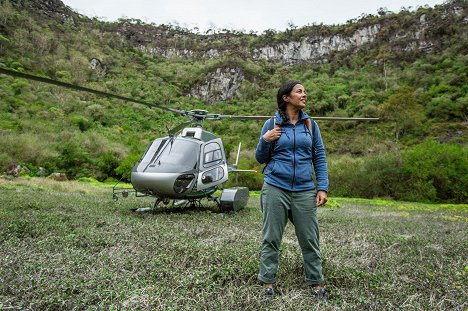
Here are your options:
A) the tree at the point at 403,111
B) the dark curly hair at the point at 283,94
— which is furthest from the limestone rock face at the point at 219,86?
the dark curly hair at the point at 283,94

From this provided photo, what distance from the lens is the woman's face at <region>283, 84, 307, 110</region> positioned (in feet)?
10.5

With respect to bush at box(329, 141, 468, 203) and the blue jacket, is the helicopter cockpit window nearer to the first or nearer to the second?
the blue jacket

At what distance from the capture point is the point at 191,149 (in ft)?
27.2

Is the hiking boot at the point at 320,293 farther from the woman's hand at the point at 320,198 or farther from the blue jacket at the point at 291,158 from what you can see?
the blue jacket at the point at 291,158

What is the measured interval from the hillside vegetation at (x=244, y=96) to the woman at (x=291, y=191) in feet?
77.0

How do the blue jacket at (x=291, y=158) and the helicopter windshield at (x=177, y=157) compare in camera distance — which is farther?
the helicopter windshield at (x=177, y=157)

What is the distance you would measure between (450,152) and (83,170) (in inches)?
1261

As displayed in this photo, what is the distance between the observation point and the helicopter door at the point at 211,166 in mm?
8344

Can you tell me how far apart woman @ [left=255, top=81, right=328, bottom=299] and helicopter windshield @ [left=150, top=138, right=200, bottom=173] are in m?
4.84

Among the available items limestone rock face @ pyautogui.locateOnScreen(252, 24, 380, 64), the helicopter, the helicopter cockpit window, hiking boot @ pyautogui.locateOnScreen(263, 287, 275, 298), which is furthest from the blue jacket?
limestone rock face @ pyautogui.locateOnScreen(252, 24, 380, 64)

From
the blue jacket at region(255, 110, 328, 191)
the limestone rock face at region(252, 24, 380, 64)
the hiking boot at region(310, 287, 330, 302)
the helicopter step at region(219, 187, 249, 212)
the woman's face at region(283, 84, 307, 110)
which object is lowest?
the helicopter step at region(219, 187, 249, 212)

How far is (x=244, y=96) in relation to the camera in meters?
76.3

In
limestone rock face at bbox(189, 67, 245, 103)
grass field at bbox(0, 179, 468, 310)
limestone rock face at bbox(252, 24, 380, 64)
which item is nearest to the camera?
grass field at bbox(0, 179, 468, 310)

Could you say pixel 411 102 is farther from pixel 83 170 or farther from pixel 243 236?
pixel 243 236
